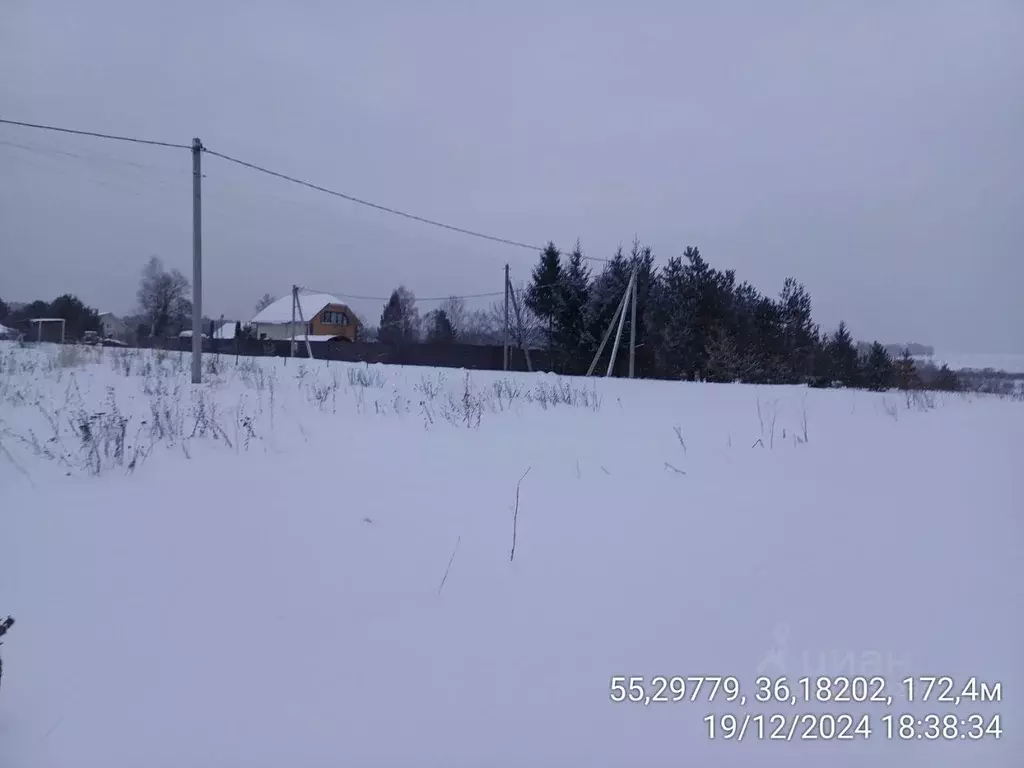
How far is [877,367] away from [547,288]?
45.0 feet

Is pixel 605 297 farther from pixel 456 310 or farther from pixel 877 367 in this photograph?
pixel 456 310

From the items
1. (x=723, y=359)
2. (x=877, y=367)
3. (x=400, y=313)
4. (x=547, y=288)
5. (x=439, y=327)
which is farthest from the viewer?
(x=400, y=313)

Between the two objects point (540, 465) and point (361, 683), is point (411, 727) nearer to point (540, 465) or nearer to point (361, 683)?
point (361, 683)

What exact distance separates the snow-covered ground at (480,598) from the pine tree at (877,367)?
71.7ft

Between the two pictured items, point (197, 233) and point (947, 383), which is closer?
point (197, 233)

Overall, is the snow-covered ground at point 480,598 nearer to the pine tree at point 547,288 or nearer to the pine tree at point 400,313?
the pine tree at point 547,288

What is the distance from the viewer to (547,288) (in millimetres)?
29391

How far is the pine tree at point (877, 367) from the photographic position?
25.3 meters

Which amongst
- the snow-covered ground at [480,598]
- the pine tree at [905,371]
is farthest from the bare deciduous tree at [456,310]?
the snow-covered ground at [480,598]

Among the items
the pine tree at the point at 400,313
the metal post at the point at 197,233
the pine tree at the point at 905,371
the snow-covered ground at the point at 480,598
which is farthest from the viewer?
the pine tree at the point at 400,313

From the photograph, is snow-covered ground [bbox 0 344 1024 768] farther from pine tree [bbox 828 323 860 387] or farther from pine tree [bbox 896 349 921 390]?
pine tree [bbox 828 323 860 387]

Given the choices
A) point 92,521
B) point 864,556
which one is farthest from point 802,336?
point 92,521

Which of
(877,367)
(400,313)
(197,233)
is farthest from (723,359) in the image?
(400,313)

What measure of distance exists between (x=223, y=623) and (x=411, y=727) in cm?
100
